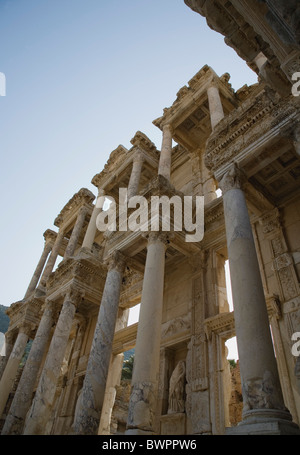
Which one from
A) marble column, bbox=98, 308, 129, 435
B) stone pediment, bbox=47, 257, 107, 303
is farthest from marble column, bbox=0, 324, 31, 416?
marble column, bbox=98, 308, 129, 435

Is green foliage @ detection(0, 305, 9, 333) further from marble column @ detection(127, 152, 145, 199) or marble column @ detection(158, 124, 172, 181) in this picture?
marble column @ detection(158, 124, 172, 181)

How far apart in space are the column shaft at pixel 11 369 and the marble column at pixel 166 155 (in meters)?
12.9

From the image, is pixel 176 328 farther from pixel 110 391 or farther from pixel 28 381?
pixel 28 381

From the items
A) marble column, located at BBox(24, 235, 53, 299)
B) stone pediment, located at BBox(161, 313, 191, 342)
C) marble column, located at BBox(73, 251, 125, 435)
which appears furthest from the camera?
marble column, located at BBox(24, 235, 53, 299)

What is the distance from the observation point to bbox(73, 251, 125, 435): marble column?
29.8ft

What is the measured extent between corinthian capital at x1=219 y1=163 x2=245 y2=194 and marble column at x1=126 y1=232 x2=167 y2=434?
120 inches

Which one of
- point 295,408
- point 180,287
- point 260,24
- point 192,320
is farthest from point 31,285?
point 260,24

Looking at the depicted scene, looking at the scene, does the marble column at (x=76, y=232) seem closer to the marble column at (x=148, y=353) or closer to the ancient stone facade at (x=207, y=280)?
the ancient stone facade at (x=207, y=280)

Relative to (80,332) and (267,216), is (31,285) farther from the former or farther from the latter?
(267,216)

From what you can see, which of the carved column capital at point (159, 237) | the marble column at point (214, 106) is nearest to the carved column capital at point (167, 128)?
the marble column at point (214, 106)

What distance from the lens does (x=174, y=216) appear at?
36.8 feet

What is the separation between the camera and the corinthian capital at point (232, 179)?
831 centimetres

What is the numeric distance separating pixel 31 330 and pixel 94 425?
37.3 feet

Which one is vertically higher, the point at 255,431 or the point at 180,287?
the point at 180,287
